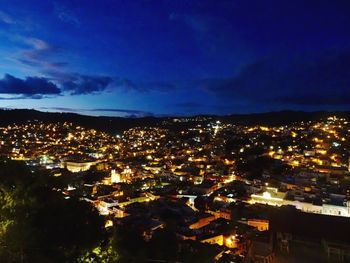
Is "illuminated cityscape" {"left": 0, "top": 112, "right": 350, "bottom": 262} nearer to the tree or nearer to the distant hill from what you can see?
the tree

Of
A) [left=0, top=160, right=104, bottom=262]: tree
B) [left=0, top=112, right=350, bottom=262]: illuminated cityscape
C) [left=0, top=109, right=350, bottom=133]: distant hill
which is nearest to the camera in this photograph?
[left=0, top=160, right=104, bottom=262]: tree

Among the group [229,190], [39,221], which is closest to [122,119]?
[229,190]

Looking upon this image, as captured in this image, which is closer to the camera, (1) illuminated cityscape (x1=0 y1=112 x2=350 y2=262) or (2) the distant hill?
(1) illuminated cityscape (x1=0 y1=112 x2=350 y2=262)

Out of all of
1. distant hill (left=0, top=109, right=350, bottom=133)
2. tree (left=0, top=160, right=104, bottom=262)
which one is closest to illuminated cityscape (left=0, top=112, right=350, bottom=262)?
tree (left=0, top=160, right=104, bottom=262)

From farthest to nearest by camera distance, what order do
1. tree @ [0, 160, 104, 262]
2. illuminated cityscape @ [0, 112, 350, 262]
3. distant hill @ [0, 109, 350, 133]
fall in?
distant hill @ [0, 109, 350, 133] < illuminated cityscape @ [0, 112, 350, 262] < tree @ [0, 160, 104, 262]

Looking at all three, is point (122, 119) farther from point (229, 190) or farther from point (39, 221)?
point (39, 221)

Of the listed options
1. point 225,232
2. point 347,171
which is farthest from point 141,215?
point 347,171

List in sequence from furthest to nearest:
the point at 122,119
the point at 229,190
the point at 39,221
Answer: the point at 122,119 → the point at 229,190 → the point at 39,221

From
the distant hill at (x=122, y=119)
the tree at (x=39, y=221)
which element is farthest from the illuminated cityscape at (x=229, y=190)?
the distant hill at (x=122, y=119)

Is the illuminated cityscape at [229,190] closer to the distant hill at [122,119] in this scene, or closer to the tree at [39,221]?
the tree at [39,221]
